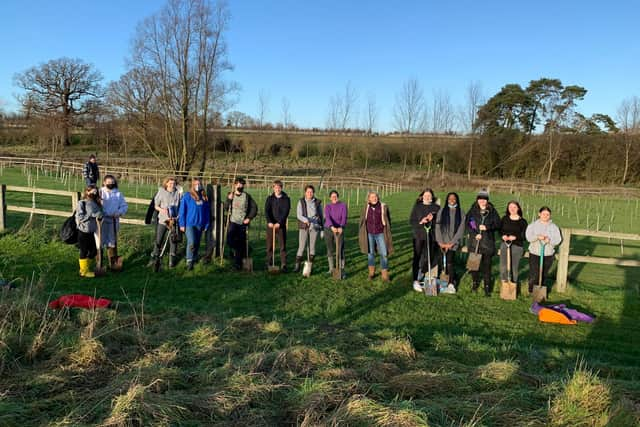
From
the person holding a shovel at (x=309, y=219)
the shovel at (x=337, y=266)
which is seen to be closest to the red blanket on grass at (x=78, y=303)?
the person holding a shovel at (x=309, y=219)

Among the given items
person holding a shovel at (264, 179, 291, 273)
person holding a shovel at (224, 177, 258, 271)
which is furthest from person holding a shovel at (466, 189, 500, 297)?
person holding a shovel at (224, 177, 258, 271)

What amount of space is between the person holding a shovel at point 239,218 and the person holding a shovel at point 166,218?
93 centimetres

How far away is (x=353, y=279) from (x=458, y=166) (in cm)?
4023

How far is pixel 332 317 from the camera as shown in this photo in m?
6.69

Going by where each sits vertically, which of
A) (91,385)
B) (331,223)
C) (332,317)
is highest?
(331,223)

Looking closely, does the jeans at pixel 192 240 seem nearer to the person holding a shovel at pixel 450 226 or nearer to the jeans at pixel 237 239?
the jeans at pixel 237 239

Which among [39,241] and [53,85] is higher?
[53,85]

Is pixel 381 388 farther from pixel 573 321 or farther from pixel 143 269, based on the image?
pixel 143 269

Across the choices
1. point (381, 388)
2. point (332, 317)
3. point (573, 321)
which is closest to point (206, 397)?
point (381, 388)

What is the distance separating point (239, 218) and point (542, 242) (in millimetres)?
4969

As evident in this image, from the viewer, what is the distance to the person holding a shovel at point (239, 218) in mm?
8609

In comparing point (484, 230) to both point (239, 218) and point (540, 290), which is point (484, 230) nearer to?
point (540, 290)

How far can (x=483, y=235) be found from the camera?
26.3ft

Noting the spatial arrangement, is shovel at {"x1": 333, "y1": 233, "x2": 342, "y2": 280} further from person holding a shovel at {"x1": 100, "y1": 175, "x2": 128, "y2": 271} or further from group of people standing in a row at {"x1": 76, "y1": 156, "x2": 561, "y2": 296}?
person holding a shovel at {"x1": 100, "y1": 175, "x2": 128, "y2": 271}
